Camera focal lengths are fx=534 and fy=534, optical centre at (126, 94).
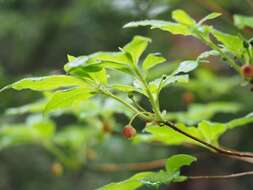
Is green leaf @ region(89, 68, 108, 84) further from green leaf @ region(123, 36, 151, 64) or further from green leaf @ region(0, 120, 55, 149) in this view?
green leaf @ region(0, 120, 55, 149)

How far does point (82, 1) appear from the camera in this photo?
2512 mm

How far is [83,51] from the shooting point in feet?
8.36

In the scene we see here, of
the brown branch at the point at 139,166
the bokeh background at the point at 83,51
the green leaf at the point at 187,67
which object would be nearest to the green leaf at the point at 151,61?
the green leaf at the point at 187,67

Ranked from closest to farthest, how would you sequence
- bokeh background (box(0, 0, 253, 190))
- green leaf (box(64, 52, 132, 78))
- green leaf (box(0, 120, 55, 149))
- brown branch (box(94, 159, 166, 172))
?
1. green leaf (box(64, 52, 132, 78))
2. brown branch (box(94, 159, 166, 172))
3. green leaf (box(0, 120, 55, 149))
4. bokeh background (box(0, 0, 253, 190))

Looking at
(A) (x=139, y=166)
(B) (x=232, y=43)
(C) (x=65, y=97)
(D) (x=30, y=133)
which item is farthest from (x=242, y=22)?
(D) (x=30, y=133)

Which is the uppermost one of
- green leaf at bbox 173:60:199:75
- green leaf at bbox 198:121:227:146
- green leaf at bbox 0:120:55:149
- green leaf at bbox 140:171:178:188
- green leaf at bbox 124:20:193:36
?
green leaf at bbox 0:120:55:149

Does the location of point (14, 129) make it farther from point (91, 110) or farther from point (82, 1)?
point (82, 1)

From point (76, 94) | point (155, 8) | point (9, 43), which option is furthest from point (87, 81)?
point (9, 43)

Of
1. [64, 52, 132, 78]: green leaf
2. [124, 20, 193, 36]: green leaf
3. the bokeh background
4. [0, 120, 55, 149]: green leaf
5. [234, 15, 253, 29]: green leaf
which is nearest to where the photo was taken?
[64, 52, 132, 78]: green leaf

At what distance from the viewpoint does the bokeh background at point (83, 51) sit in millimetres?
2289

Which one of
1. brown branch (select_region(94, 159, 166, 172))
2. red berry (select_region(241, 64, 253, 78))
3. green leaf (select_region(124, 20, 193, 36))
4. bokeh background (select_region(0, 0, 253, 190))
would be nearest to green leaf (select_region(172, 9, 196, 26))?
green leaf (select_region(124, 20, 193, 36))

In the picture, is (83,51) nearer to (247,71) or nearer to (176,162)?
(176,162)

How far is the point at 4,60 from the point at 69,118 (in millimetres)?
500

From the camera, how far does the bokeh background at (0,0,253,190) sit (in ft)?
7.51
